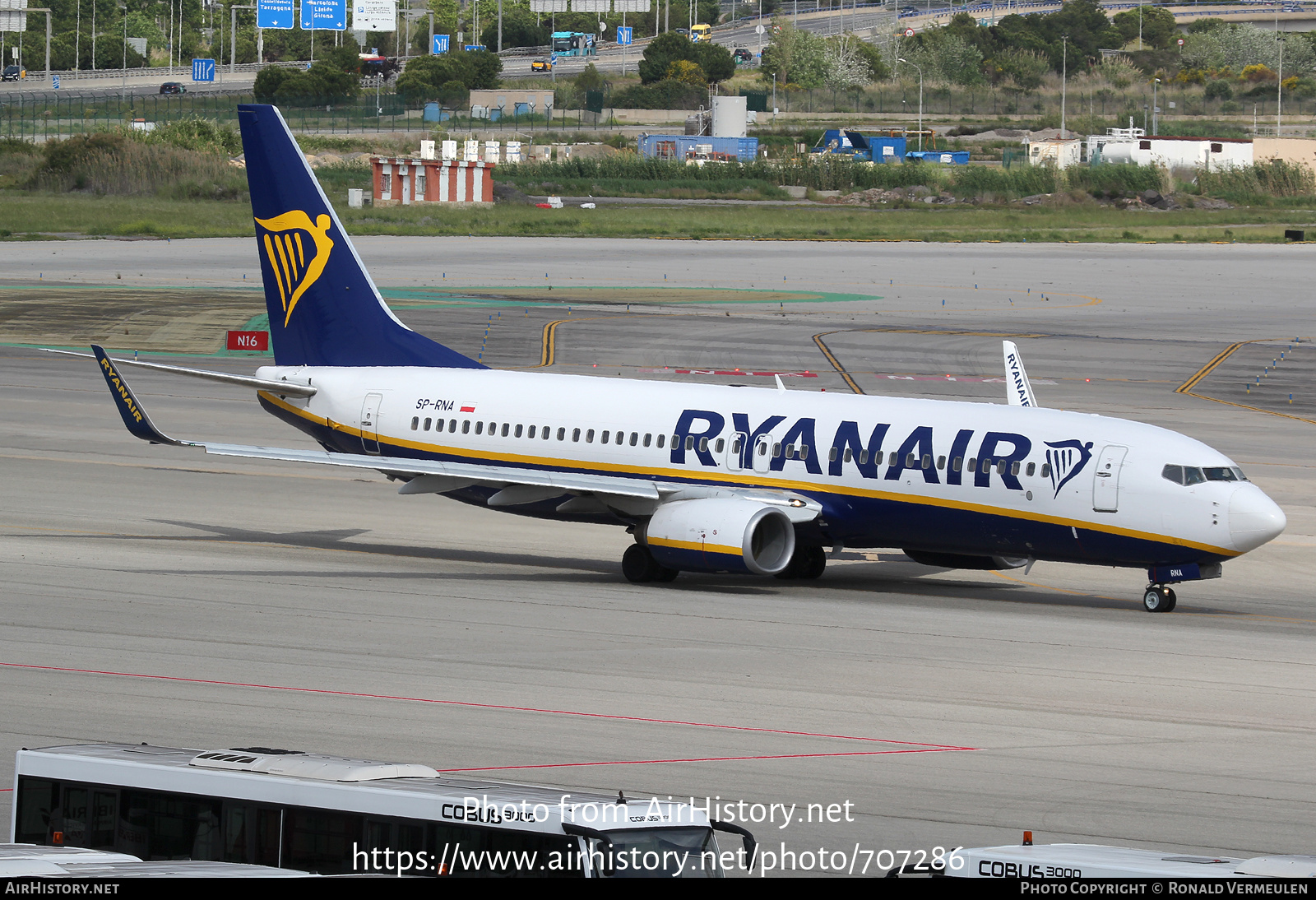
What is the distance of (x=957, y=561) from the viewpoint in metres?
34.4

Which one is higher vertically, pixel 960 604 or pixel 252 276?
pixel 252 276

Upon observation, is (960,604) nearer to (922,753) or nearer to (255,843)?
(922,753)

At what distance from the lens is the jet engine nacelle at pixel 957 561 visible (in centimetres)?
3400

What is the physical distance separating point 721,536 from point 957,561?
213 inches

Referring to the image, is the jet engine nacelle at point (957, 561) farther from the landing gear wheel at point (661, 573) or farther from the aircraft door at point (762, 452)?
the landing gear wheel at point (661, 573)

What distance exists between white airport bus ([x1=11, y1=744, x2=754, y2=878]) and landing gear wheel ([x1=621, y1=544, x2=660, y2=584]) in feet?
63.4

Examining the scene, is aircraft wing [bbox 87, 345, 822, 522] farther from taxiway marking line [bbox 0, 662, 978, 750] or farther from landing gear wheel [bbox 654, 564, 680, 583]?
taxiway marking line [bbox 0, 662, 978, 750]

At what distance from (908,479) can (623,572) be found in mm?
6411

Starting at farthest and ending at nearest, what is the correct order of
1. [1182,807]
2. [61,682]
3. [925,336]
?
[925,336]
[61,682]
[1182,807]

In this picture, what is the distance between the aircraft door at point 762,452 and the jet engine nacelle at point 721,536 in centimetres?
117

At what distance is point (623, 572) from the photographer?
115 ft

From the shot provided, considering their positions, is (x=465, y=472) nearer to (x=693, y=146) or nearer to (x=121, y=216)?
(x=121, y=216)

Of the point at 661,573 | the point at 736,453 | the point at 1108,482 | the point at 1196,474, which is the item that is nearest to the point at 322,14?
the point at 736,453
